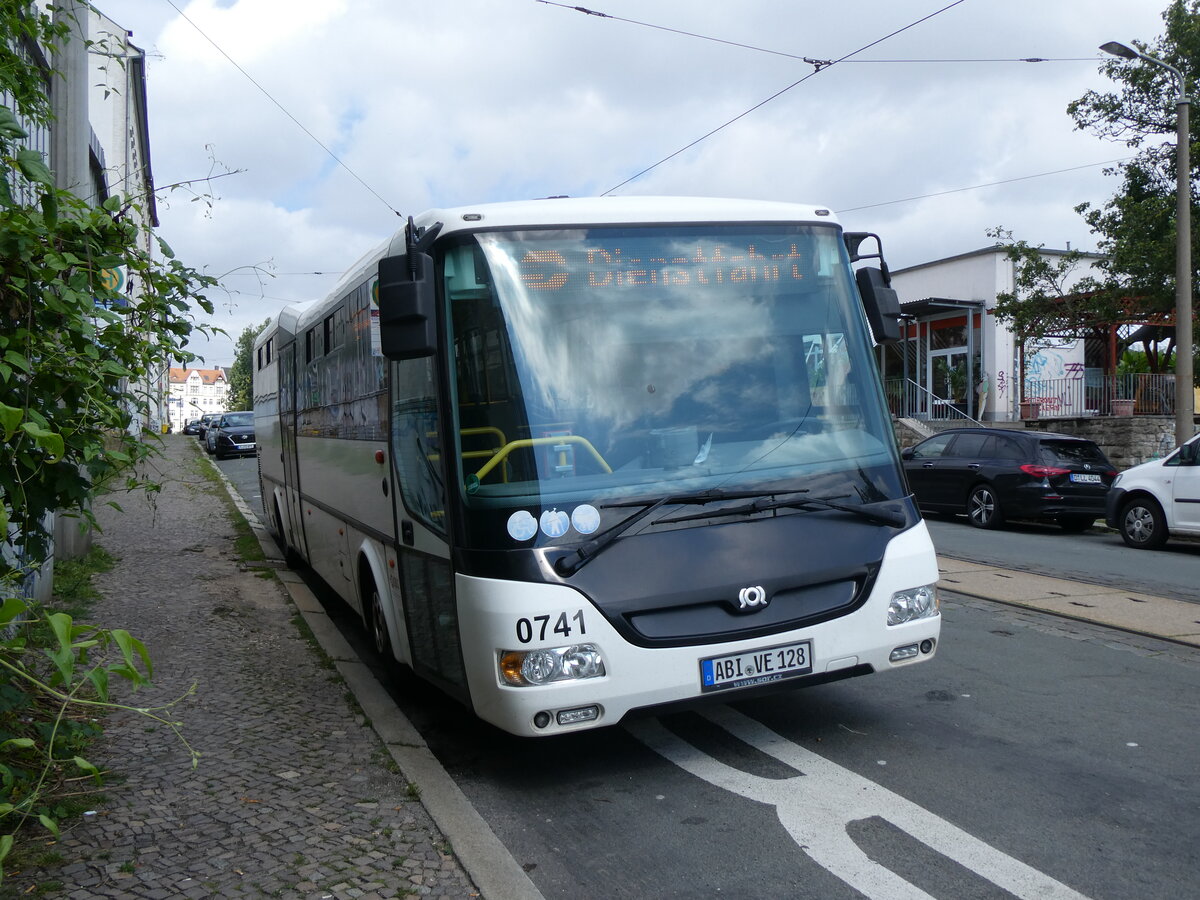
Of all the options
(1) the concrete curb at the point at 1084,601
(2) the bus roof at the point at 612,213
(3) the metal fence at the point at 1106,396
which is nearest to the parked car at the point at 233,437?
(3) the metal fence at the point at 1106,396

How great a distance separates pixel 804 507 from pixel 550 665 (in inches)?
54.4

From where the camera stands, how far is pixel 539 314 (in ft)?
16.0

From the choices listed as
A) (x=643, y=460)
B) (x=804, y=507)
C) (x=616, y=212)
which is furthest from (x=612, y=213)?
(x=804, y=507)

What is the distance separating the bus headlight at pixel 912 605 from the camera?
5117mm

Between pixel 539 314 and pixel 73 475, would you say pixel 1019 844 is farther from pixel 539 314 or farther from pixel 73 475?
pixel 73 475

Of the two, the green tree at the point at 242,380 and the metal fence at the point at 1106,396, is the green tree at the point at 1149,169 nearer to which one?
the metal fence at the point at 1106,396

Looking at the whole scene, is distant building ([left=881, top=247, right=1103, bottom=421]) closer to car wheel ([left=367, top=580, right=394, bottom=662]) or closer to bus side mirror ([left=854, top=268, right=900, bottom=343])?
bus side mirror ([left=854, top=268, right=900, bottom=343])

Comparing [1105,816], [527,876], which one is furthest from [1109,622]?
[527,876]

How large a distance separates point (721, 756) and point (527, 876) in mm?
1591

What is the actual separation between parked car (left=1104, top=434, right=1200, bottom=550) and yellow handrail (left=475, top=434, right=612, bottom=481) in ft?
36.1

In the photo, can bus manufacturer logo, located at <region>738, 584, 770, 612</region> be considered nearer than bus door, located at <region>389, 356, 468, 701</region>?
Yes

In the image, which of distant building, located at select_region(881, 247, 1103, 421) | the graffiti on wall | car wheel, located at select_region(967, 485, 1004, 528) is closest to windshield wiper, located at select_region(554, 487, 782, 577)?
car wheel, located at select_region(967, 485, 1004, 528)

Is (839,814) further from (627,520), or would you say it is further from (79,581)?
(79,581)

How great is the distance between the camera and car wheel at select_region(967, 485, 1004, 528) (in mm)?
16328
